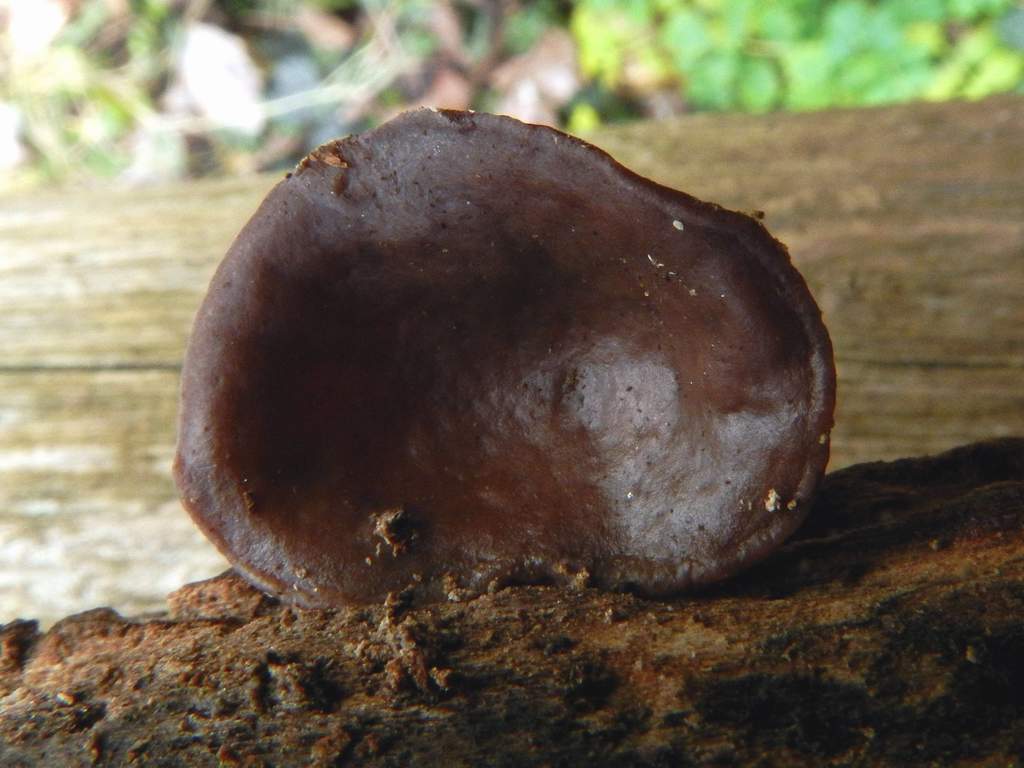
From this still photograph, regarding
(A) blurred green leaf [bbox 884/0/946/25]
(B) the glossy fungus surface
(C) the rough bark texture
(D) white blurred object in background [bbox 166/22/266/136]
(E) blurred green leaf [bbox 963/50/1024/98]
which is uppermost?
(D) white blurred object in background [bbox 166/22/266/136]

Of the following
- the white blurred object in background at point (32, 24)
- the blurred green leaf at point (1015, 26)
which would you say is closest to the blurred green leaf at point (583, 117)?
the blurred green leaf at point (1015, 26)

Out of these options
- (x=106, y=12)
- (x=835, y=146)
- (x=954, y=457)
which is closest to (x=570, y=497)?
(x=954, y=457)

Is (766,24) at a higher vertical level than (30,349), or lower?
higher

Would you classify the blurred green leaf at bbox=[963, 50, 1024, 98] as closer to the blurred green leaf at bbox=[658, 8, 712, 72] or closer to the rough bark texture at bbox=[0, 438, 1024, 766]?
the blurred green leaf at bbox=[658, 8, 712, 72]

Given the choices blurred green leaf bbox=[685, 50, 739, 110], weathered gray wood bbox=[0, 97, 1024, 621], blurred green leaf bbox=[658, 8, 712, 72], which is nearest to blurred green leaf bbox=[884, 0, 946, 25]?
blurred green leaf bbox=[685, 50, 739, 110]

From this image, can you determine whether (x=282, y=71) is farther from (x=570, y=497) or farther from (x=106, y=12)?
(x=570, y=497)

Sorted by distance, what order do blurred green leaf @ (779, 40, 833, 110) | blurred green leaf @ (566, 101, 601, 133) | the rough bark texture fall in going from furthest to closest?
1. blurred green leaf @ (566, 101, 601, 133)
2. blurred green leaf @ (779, 40, 833, 110)
3. the rough bark texture

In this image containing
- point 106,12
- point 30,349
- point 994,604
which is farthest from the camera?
point 106,12
